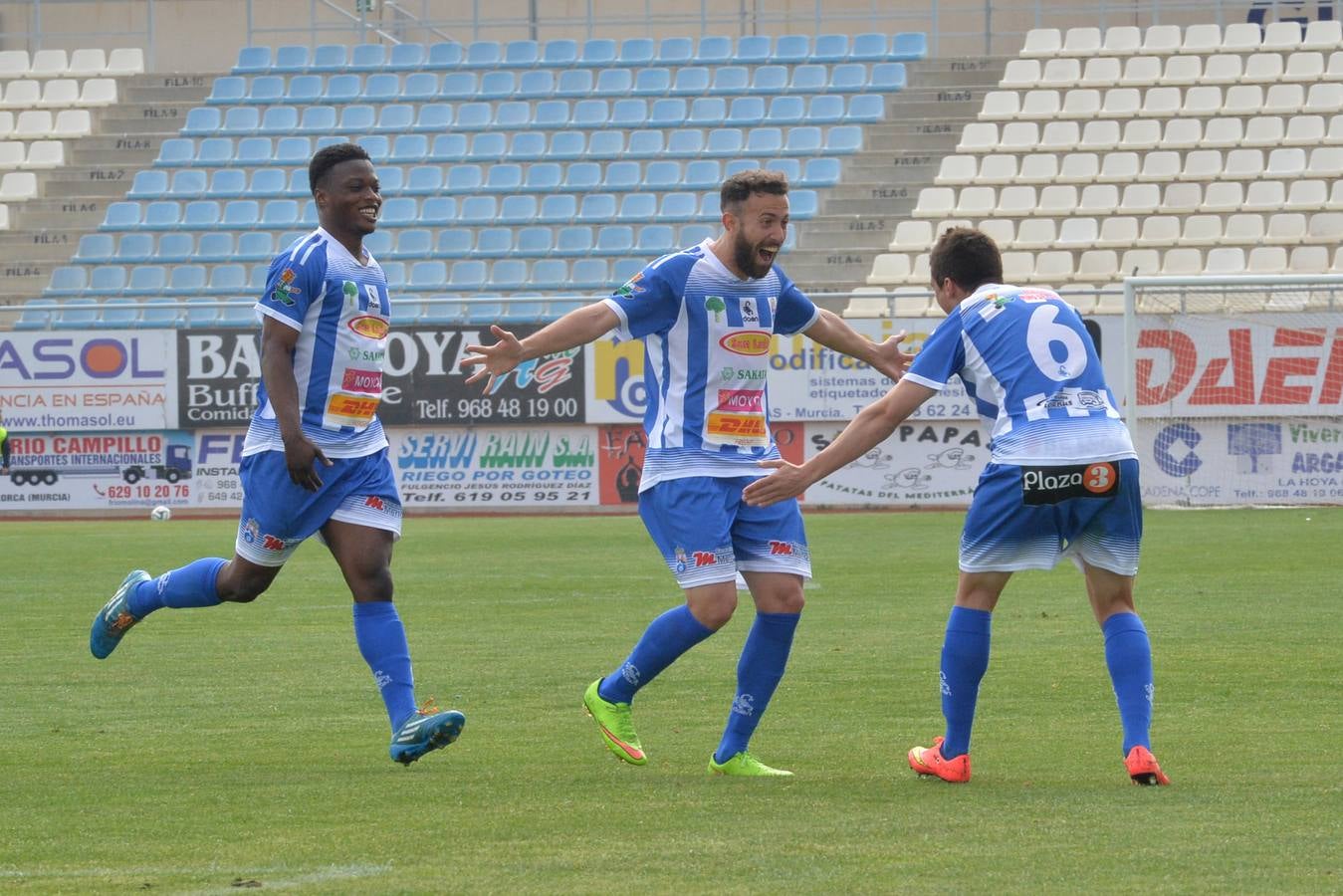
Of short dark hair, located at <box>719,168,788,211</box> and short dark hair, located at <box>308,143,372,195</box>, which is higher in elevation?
short dark hair, located at <box>308,143,372,195</box>

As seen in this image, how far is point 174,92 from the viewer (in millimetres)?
32844

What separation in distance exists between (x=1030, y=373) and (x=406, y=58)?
27.8 m

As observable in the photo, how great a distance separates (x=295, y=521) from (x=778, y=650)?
5.61ft

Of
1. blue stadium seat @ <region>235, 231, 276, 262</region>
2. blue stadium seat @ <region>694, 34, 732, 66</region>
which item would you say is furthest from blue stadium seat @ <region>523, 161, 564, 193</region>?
blue stadium seat @ <region>235, 231, 276, 262</region>

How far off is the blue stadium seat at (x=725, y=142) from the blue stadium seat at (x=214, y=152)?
7818 millimetres

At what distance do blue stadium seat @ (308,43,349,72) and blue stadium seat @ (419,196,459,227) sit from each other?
4441mm

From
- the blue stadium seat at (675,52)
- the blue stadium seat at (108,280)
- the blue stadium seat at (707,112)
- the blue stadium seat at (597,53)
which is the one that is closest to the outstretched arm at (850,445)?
the blue stadium seat at (707,112)

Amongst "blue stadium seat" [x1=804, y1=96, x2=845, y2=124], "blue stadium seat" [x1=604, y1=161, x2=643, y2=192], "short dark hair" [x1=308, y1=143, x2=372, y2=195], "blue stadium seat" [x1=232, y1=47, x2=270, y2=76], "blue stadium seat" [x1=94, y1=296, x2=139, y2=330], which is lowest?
"short dark hair" [x1=308, y1=143, x2=372, y2=195]

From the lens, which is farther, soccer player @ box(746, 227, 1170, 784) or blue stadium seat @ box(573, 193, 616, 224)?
blue stadium seat @ box(573, 193, 616, 224)

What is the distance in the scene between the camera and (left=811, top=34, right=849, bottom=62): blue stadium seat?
30.5 metres

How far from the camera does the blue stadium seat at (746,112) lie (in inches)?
1159

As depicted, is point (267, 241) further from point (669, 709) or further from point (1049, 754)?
point (1049, 754)

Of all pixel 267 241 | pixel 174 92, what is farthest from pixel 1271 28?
pixel 174 92

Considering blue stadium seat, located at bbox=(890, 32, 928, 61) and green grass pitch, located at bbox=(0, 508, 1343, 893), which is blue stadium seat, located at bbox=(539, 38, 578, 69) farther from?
green grass pitch, located at bbox=(0, 508, 1343, 893)
